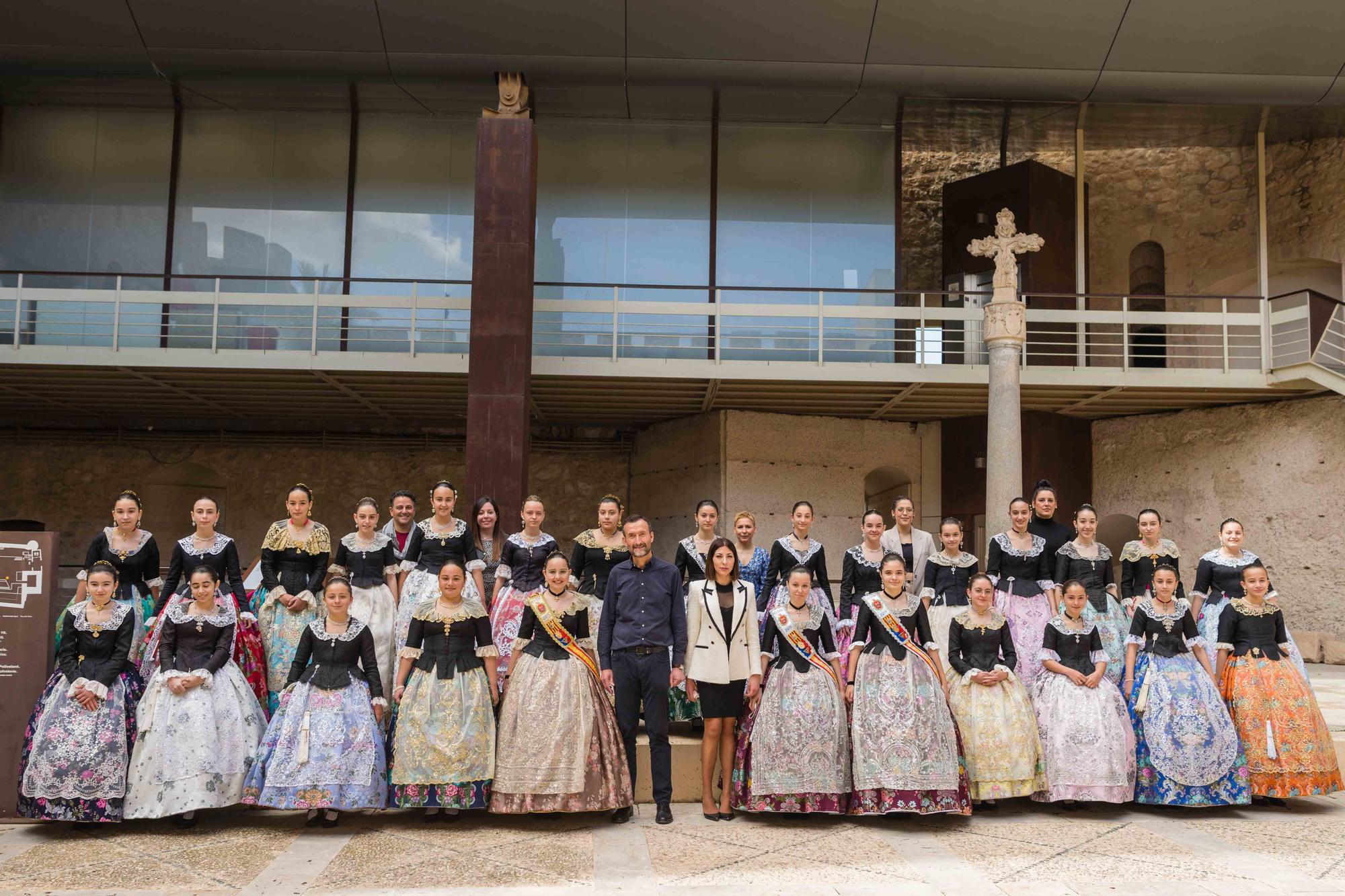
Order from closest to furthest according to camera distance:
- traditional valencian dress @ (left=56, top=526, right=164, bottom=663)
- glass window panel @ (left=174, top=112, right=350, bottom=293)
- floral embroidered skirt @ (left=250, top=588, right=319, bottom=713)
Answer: traditional valencian dress @ (left=56, top=526, right=164, bottom=663) → floral embroidered skirt @ (left=250, top=588, right=319, bottom=713) → glass window panel @ (left=174, top=112, right=350, bottom=293)

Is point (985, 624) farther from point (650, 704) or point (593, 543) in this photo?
point (593, 543)

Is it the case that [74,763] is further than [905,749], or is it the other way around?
[905,749]

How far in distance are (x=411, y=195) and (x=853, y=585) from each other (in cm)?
926

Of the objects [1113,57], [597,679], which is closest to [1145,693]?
[597,679]

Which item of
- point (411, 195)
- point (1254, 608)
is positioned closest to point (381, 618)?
point (1254, 608)

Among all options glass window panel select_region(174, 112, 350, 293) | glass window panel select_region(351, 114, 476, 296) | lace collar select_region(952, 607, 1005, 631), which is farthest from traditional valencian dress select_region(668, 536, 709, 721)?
→ glass window panel select_region(174, 112, 350, 293)

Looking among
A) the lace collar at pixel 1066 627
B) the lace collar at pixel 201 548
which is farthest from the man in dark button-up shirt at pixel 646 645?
the lace collar at pixel 201 548

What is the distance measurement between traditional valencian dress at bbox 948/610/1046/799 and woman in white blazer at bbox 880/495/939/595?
3.80ft

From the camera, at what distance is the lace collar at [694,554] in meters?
6.82

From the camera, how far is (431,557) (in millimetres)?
6668

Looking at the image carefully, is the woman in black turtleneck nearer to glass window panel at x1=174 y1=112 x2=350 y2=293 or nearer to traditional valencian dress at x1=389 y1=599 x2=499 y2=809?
traditional valencian dress at x1=389 y1=599 x2=499 y2=809

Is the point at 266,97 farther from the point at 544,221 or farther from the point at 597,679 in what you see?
the point at 597,679

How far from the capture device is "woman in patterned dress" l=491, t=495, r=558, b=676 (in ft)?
21.9

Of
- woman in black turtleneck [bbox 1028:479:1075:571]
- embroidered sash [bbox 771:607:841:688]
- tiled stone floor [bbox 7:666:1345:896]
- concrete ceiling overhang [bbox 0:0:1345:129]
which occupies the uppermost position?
concrete ceiling overhang [bbox 0:0:1345:129]
